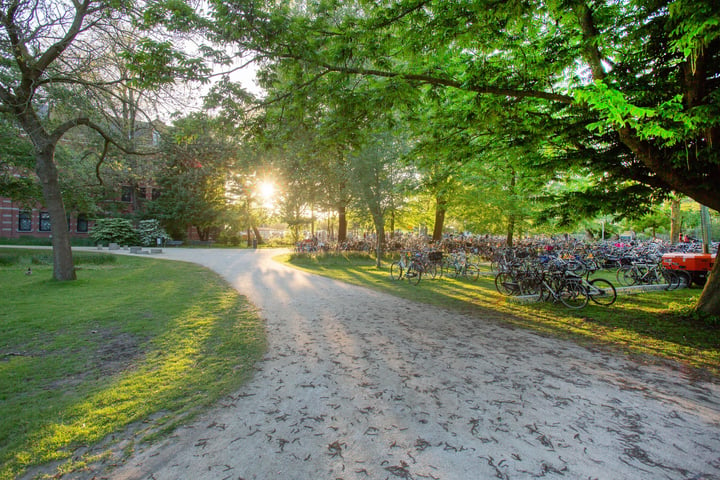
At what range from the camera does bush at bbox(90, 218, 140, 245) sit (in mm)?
34375

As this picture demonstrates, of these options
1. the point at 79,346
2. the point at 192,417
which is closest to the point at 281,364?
the point at 192,417

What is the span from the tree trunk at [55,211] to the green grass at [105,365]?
2023 mm

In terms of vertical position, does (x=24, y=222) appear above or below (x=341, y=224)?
below

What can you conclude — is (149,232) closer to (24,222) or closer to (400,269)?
(24,222)

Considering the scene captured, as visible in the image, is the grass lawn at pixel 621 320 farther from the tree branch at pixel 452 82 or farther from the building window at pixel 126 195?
the building window at pixel 126 195

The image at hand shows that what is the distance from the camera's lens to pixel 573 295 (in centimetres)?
880

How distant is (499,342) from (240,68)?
6.66m

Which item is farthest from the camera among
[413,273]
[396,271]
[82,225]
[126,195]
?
[126,195]

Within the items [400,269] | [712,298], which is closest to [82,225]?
[400,269]

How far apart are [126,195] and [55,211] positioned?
3821 cm

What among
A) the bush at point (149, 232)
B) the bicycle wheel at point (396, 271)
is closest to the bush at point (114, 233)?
the bush at point (149, 232)

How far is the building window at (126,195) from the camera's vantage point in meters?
41.5

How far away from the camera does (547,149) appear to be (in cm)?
845

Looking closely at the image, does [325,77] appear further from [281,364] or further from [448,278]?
[448,278]
